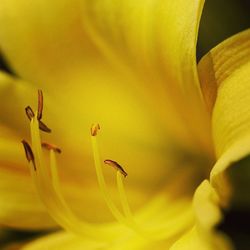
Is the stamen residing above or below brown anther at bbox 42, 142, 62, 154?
below

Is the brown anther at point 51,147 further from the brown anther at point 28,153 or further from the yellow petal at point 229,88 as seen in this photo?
the yellow petal at point 229,88

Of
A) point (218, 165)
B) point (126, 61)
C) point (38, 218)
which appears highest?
point (126, 61)

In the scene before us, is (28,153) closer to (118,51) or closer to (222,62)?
(118,51)

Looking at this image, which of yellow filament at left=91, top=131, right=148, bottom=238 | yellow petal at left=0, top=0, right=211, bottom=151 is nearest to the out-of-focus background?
yellow petal at left=0, top=0, right=211, bottom=151

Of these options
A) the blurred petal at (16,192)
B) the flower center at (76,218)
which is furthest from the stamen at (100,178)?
the blurred petal at (16,192)

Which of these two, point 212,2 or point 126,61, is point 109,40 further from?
point 212,2

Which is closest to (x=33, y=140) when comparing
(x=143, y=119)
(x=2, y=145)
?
(x=2, y=145)

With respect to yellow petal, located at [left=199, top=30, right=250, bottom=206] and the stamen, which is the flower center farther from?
yellow petal, located at [left=199, top=30, right=250, bottom=206]

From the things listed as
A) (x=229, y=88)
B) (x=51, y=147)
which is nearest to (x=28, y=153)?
(x=51, y=147)
